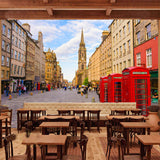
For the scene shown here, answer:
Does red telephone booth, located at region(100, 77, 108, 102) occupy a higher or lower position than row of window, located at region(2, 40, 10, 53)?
lower

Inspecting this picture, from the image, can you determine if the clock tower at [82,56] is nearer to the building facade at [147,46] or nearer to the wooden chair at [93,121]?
the building facade at [147,46]

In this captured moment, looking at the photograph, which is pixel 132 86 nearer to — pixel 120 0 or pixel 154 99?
pixel 120 0

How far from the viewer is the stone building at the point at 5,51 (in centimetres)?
3272

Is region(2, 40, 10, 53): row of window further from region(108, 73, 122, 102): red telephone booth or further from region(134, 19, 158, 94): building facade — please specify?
region(108, 73, 122, 102): red telephone booth

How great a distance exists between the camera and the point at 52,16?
26.1 feet

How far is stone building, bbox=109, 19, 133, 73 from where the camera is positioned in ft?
78.8

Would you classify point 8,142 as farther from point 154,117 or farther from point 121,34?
point 121,34

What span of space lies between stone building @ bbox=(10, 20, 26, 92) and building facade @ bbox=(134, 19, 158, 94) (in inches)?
1150

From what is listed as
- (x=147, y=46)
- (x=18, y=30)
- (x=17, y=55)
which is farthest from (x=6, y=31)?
(x=147, y=46)

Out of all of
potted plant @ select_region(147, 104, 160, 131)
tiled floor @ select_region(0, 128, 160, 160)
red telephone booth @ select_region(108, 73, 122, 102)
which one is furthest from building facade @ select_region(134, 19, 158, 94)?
tiled floor @ select_region(0, 128, 160, 160)

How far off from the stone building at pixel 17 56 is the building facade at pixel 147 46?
29197 mm

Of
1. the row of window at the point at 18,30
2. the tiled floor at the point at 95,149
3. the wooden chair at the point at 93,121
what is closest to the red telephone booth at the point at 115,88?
the wooden chair at the point at 93,121

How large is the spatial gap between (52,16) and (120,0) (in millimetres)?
3460

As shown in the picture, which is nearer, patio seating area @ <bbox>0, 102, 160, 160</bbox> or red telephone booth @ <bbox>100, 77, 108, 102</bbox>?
patio seating area @ <bbox>0, 102, 160, 160</bbox>
